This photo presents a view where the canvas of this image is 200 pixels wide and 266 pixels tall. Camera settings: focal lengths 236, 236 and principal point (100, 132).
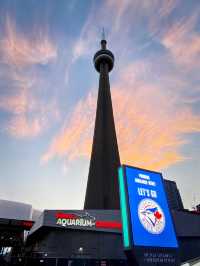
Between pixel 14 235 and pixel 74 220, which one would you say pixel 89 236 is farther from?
pixel 14 235

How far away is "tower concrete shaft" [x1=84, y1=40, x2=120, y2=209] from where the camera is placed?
70.3 metres

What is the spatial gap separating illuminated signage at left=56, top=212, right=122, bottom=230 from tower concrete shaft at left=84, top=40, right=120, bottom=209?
18.8 meters

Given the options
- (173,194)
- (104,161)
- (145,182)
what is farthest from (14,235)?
(173,194)

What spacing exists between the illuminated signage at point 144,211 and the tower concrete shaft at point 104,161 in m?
51.0

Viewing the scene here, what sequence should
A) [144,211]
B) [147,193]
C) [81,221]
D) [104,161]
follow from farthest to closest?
[104,161] → [81,221] → [147,193] → [144,211]

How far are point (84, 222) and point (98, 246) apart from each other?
5323 millimetres

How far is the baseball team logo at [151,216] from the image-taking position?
17.1 meters

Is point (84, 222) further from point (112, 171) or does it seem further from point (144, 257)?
point (144, 257)

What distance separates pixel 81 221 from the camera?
48125 millimetres

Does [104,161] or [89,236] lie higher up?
[104,161]

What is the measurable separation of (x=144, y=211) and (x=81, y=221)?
3367 cm

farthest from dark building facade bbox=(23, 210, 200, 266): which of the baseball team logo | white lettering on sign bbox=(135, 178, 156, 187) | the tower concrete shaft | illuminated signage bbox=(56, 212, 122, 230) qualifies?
the baseball team logo

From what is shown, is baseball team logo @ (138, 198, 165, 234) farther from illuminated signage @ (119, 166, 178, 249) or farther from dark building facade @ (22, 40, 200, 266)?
dark building facade @ (22, 40, 200, 266)

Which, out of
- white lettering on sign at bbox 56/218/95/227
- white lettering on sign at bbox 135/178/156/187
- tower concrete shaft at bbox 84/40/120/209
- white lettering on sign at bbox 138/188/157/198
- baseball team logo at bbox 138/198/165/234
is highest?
tower concrete shaft at bbox 84/40/120/209
